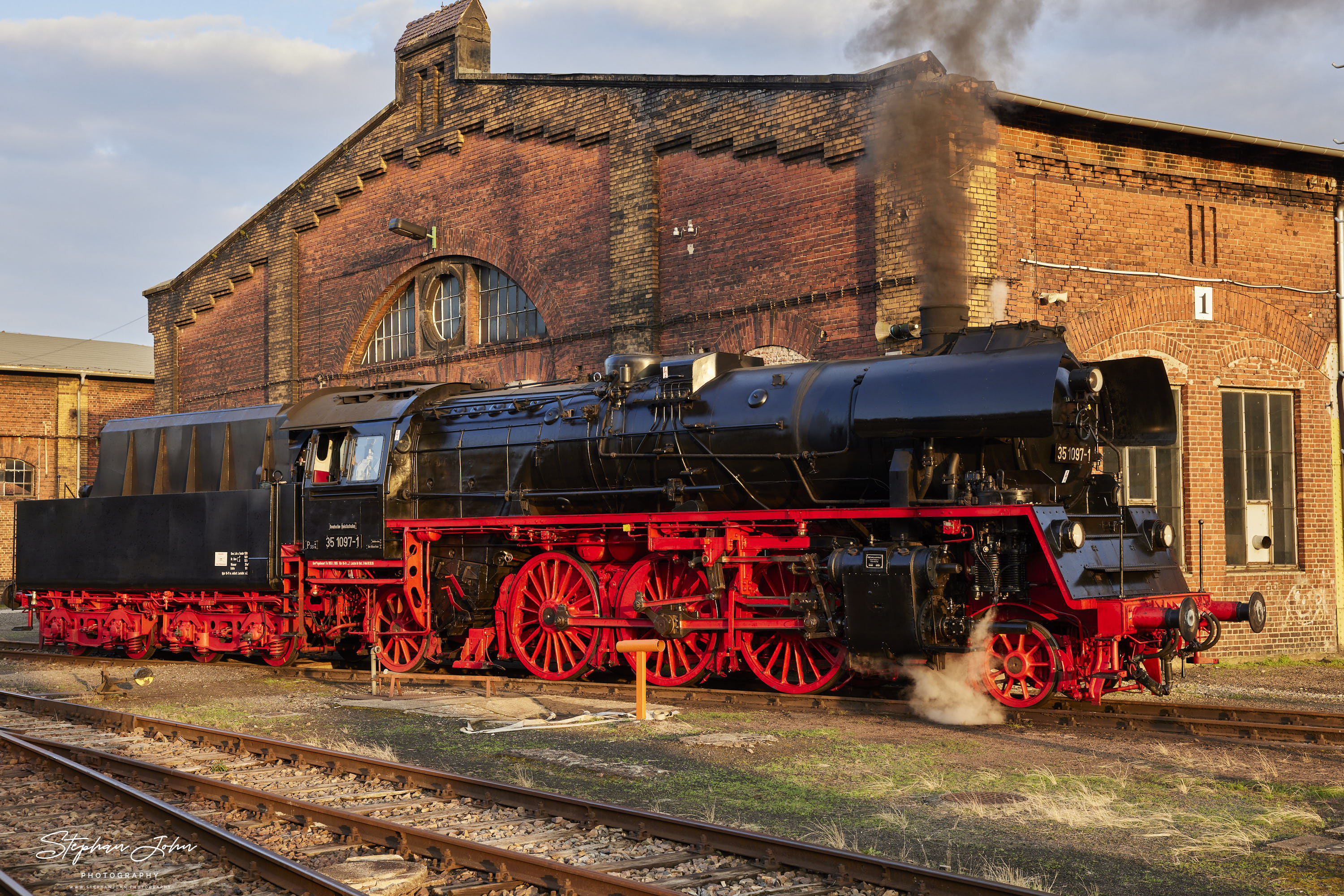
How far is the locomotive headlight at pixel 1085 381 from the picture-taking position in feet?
28.4

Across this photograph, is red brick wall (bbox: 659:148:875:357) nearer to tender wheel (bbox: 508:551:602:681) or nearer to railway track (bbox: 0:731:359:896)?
tender wheel (bbox: 508:551:602:681)

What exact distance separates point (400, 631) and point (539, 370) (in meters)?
6.13

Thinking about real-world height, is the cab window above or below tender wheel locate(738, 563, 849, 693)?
above

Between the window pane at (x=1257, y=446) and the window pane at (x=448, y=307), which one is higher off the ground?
the window pane at (x=448, y=307)

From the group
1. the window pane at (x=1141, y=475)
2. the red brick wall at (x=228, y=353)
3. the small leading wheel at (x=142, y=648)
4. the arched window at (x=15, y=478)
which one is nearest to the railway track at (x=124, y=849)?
the small leading wheel at (x=142, y=648)

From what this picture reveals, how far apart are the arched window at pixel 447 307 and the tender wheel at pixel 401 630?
7.76 meters

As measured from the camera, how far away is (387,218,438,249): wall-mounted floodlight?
19.2 m

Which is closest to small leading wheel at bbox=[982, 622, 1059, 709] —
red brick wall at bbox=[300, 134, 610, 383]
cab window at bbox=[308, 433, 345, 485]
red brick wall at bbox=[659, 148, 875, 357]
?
red brick wall at bbox=[659, 148, 875, 357]

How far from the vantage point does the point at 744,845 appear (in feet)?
17.3

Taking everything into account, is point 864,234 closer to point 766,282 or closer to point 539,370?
point 766,282

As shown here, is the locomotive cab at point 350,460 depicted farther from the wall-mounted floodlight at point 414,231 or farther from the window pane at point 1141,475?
the window pane at point 1141,475

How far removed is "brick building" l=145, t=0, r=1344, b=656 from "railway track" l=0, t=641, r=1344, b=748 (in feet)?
14.9

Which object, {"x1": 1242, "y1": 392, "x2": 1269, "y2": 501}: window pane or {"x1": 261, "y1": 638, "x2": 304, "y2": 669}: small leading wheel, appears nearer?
{"x1": 261, "y1": 638, "x2": 304, "y2": 669}: small leading wheel

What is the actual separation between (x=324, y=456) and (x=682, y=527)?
5.08 m
